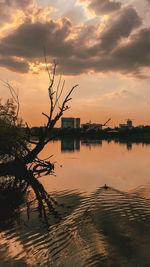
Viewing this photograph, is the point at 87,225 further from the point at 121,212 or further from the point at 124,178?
the point at 124,178

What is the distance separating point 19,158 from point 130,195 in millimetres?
14411

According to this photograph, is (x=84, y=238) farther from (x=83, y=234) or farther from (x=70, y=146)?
(x=70, y=146)

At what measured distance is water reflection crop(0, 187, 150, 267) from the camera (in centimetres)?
A: 725

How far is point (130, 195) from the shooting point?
15.9 m

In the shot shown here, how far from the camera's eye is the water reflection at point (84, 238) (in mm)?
7254

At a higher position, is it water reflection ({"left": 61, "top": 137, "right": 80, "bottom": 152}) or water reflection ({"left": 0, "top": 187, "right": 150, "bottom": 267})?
water reflection ({"left": 0, "top": 187, "right": 150, "bottom": 267})

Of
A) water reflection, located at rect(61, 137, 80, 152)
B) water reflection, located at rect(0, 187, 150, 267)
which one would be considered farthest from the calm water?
water reflection, located at rect(61, 137, 80, 152)

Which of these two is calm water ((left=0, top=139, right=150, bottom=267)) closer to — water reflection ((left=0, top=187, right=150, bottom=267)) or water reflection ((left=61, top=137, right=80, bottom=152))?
water reflection ((left=0, top=187, right=150, bottom=267))

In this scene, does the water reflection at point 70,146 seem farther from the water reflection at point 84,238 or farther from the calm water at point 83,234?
the water reflection at point 84,238

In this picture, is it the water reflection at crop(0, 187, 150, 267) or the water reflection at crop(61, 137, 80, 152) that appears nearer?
the water reflection at crop(0, 187, 150, 267)

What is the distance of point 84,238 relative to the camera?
8703 millimetres

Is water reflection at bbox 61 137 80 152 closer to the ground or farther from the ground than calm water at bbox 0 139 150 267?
closer to the ground

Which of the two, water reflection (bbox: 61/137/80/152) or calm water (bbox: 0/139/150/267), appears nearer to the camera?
calm water (bbox: 0/139/150/267)

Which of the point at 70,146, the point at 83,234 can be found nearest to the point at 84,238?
the point at 83,234
